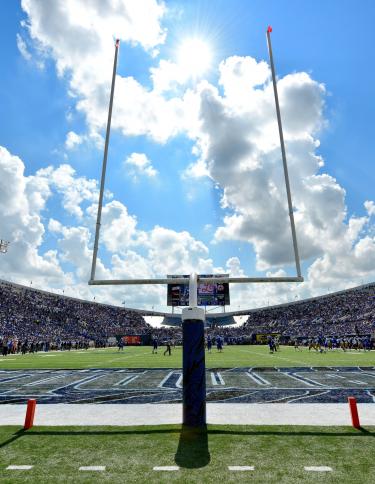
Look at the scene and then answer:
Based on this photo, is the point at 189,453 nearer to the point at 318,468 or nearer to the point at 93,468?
the point at 93,468

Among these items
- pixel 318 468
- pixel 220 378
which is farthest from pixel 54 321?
pixel 318 468

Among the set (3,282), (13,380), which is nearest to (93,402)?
(13,380)

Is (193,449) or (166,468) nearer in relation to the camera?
(166,468)

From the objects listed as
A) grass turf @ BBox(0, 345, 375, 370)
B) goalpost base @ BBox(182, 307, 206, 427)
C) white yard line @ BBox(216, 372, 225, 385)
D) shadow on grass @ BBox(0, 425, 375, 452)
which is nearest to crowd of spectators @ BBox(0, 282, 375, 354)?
grass turf @ BBox(0, 345, 375, 370)

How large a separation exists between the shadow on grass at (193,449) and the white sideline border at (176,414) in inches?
30.9

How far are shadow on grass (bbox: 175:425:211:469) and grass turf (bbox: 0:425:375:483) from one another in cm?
1

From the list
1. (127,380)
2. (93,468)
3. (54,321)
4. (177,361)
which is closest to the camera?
(93,468)

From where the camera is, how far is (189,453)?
530 centimetres

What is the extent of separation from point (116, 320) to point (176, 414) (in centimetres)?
7390

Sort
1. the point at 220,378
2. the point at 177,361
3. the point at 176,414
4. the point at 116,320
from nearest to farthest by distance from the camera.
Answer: the point at 176,414 → the point at 220,378 → the point at 177,361 → the point at 116,320

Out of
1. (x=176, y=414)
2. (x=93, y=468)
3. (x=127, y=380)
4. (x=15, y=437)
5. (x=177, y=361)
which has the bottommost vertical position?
(x=93, y=468)

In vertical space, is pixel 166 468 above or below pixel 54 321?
below

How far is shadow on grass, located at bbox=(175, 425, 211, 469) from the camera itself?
195 inches

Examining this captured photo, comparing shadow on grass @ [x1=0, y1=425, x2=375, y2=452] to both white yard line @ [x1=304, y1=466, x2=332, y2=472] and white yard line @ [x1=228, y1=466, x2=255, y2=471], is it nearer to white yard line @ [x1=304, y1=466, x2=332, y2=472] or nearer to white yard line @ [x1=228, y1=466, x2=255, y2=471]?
white yard line @ [x1=228, y1=466, x2=255, y2=471]
